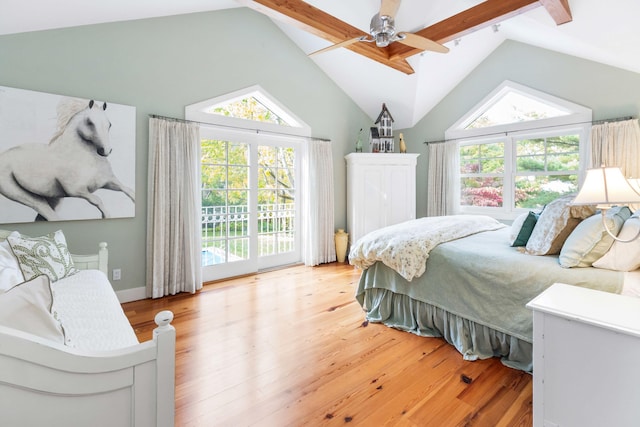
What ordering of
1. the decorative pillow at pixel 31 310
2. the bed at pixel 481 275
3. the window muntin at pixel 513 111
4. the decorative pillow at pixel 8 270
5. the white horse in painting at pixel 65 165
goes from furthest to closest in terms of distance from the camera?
1. the window muntin at pixel 513 111
2. the white horse in painting at pixel 65 165
3. the bed at pixel 481 275
4. the decorative pillow at pixel 8 270
5. the decorative pillow at pixel 31 310

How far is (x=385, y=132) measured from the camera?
194 inches

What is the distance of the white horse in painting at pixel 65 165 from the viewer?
2.56 metres

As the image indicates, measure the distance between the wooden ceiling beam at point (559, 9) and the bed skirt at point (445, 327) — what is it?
2.57m

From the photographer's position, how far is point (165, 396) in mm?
925

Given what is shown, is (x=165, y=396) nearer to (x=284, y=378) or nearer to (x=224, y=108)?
(x=284, y=378)

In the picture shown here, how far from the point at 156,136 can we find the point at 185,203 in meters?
0.77

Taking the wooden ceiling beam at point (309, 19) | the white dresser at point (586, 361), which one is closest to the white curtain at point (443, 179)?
the wooden ceiling beam at point (309, 19)

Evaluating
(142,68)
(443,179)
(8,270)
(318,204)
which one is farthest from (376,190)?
(8,270)

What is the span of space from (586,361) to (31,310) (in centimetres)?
197

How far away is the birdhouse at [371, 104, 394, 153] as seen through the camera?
4.89 m

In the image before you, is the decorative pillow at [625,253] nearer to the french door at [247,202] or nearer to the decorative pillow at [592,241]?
the decorative pillow at [592,241]

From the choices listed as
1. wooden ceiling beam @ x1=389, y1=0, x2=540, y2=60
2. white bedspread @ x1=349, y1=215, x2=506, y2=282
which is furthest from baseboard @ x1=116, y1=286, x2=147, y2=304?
wooden ceiling beam @ x1=389, y1=0, x2=540, y2=60

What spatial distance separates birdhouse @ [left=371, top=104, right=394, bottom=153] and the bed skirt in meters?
2.79

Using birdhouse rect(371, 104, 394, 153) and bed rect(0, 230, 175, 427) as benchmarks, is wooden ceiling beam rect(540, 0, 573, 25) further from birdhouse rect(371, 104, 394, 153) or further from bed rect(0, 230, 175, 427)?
bed rect(0, 230, 175, 427)
